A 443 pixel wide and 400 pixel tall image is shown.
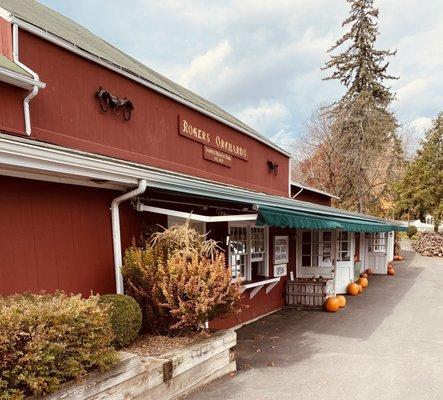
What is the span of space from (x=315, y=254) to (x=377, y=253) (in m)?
8.09

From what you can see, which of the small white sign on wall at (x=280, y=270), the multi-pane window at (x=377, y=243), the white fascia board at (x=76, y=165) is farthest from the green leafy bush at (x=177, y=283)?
the multi-pane window at (x=377, y=243)

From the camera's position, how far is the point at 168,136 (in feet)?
27.6

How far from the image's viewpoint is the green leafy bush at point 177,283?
14.8 feet

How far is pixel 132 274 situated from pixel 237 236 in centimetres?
381

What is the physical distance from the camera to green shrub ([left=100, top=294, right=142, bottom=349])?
13.7 feet

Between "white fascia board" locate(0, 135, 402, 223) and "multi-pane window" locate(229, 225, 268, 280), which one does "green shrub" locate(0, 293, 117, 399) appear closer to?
"white fascia board" locate(0, 135, 402, 223)

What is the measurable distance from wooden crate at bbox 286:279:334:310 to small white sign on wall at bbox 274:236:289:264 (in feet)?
2.37

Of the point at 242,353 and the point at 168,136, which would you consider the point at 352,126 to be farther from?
the point at 242,353

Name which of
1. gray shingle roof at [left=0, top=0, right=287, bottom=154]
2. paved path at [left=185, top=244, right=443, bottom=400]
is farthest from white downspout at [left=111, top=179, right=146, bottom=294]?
gray shingle roof at [left=0, top=0, right=287, bottom=154]

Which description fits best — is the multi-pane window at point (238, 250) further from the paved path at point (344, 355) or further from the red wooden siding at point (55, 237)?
the red wooden siding at point (55, 237)

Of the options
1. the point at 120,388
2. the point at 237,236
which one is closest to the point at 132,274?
the point at 120,388

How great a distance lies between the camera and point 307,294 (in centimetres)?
1047

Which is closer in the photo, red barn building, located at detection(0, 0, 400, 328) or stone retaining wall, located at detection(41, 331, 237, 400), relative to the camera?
stone retaining wall, located at detection(41, 331, 237, 400)

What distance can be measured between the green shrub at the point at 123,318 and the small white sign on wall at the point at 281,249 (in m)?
6.31
